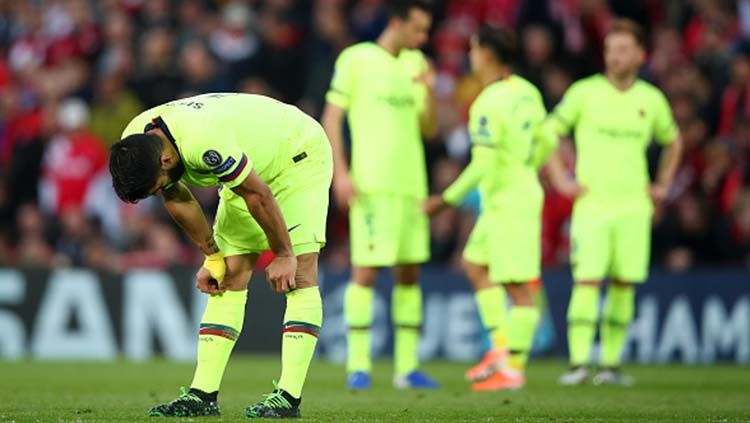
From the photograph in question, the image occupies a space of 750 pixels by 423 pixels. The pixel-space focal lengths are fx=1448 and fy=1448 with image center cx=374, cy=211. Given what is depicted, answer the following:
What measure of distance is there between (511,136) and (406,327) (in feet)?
5.54

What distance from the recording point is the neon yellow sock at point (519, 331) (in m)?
11.0

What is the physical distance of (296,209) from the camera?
7.80m

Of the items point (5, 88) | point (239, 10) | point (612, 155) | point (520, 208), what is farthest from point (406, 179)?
point (5, 88)

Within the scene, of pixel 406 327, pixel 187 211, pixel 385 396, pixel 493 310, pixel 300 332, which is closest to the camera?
pixel 187 211

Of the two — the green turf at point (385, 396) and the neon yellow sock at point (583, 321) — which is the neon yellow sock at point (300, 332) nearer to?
the green turf at point (385, 396)

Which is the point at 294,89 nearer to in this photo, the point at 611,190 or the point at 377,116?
the point at 611,190

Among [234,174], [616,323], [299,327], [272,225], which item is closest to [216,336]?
[299,327]

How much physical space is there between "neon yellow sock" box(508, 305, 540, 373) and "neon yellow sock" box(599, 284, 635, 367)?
1162 millimetres

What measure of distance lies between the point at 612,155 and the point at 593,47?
6.08 m

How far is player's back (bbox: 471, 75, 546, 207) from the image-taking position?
35.9ft

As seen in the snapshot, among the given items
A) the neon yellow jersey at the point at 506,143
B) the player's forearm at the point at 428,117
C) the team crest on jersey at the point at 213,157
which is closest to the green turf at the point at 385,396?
the team crest on jersey at the point at 213,157

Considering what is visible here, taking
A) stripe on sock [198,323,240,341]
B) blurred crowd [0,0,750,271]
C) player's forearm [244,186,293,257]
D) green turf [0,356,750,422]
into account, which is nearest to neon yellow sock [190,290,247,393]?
stripe on sock [198,323,240,341]

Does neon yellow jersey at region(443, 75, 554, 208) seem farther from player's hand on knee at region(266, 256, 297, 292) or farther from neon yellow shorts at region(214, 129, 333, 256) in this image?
player's hand on knee at region(266, 256, 297, 292)

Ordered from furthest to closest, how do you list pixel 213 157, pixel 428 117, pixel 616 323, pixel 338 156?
pixel 616 323 → pixel 428 117 → pixel 338 156 → pixel 213 157
